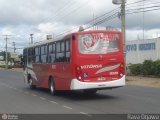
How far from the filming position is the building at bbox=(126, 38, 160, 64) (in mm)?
50469

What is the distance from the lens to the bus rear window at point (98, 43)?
18.6 meters

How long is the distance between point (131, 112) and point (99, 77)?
4.91 metres

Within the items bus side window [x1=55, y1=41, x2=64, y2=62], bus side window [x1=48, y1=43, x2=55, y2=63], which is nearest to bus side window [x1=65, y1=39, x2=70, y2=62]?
bus side window [x1=55, y1=41, x2=64, y2=62]

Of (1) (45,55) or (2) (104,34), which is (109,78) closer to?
(2) (104,34)

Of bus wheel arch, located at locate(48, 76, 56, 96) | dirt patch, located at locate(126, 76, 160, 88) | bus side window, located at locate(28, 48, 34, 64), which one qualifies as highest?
bus side window, located at locate(28, 48, 34, 64)

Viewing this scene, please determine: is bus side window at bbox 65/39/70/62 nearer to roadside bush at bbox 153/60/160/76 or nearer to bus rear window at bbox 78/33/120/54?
bus rear window at bbox 78/33/120/54

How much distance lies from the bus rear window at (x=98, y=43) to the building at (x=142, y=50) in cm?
3167

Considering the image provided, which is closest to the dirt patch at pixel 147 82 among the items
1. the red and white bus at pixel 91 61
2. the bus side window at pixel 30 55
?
the bus side window at pixel 30 55

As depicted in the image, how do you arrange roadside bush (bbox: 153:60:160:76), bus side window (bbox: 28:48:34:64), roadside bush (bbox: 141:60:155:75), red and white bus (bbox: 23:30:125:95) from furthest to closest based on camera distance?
1. roadside bush (bbox: 141:60:155:75)
2. roadside bush (bbox: 153:60:160:76)
3. bus side window (bbox: 28:48:34:64)
4. red and white bus (bbox: 23:30:125:95)

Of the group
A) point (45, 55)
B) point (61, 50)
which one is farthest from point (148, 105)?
point (45, 55)

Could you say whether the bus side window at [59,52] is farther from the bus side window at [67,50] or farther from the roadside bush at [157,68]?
the roadside bush at [157,68]

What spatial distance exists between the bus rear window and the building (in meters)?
31.7

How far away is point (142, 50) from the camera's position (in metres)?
53.5

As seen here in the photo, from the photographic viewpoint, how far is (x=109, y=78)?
61.6ft
